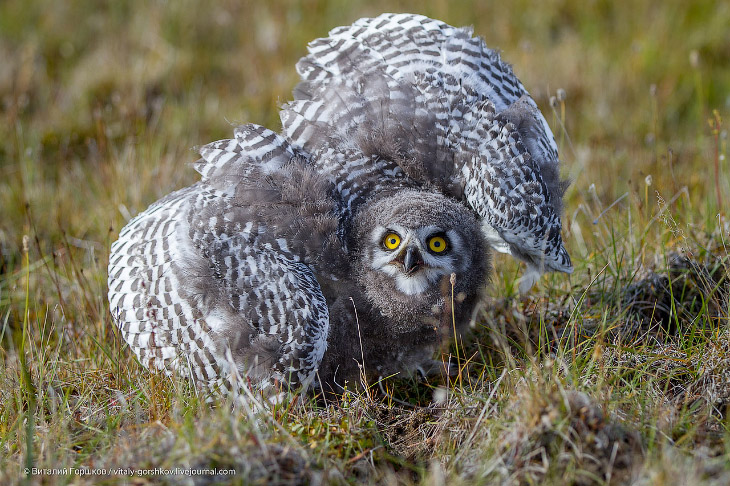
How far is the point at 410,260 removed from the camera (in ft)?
10.9

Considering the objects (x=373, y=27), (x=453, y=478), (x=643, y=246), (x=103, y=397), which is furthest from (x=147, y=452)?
(x=643, y=246)

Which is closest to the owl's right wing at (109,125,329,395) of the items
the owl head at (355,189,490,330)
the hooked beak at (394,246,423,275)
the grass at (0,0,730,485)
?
the grass at (0,0,730,485)

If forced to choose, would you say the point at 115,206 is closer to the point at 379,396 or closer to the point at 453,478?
the point at 379,396

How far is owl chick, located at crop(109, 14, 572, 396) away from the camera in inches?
130

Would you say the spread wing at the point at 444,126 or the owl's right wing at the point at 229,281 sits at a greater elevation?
the spread wing at the point at 444,126

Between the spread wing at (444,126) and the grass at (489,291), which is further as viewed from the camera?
the spread wing at (444,126)

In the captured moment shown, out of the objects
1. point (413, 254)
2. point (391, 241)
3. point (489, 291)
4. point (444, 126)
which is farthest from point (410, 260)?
point (489, 291)

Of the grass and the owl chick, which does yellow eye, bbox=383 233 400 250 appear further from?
the grass

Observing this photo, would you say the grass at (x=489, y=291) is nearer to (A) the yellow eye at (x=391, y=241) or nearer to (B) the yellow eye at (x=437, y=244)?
(B) the yellow eye at (x=437, y=244)

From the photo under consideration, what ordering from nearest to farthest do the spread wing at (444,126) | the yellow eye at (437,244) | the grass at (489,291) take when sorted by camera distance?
the grass at (489,291)
the yellow eye at (437,244)
the spread wing at (444,126)

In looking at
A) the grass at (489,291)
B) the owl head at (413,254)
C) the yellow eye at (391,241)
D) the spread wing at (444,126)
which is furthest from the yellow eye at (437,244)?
the grass at (489,291)

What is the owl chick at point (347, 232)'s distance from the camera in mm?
3311

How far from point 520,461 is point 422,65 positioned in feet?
7.19

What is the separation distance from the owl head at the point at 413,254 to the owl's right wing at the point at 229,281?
0.30m
